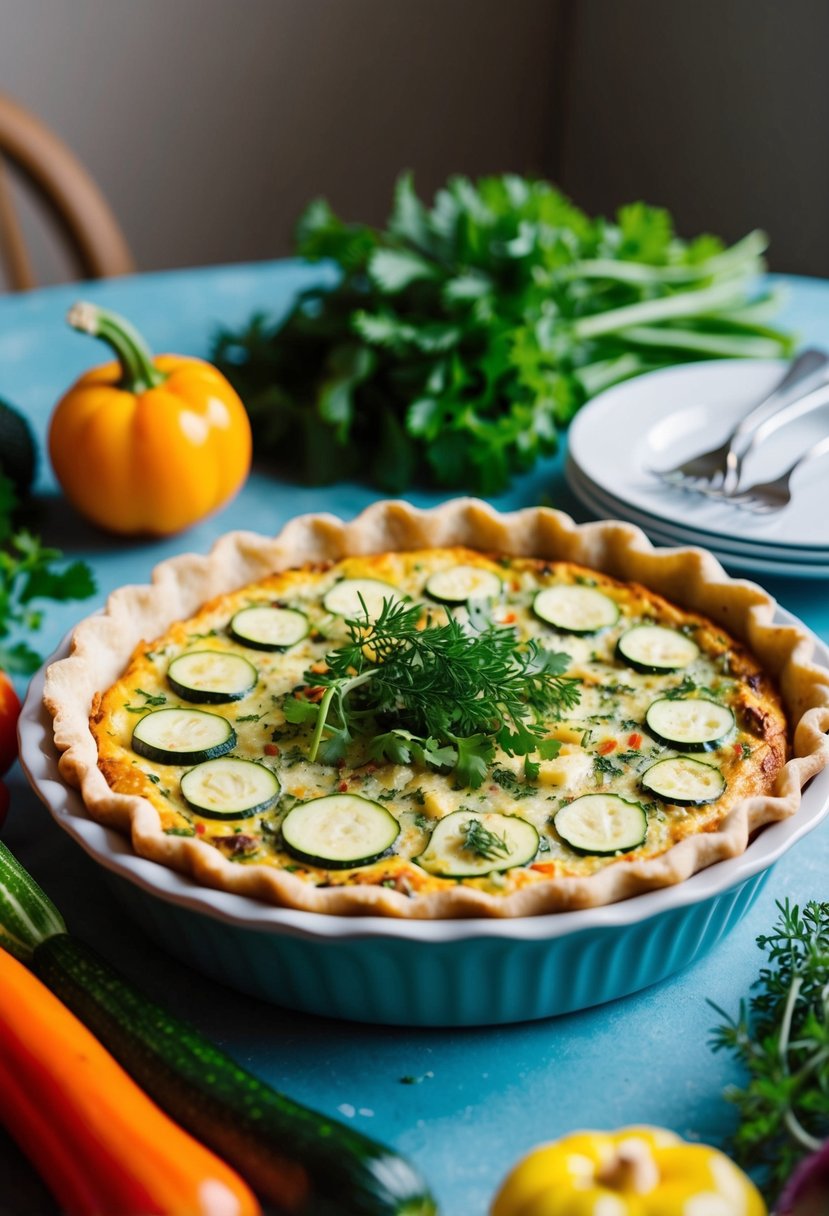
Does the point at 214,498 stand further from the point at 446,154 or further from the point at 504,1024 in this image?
the point at 446,154

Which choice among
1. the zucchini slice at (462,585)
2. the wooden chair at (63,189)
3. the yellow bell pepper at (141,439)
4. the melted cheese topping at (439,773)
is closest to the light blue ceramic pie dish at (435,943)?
the melted cheese topping at (439,773)

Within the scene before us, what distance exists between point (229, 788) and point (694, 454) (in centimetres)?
217

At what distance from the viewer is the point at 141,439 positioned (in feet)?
12.3

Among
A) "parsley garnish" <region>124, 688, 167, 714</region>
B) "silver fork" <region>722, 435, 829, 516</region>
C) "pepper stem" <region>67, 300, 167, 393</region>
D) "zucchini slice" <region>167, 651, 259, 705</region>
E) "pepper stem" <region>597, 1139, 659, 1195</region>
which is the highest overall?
"pepper stem" <region>67, 300, 167, 393</region>

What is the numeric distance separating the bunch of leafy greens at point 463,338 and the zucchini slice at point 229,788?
1680 mm

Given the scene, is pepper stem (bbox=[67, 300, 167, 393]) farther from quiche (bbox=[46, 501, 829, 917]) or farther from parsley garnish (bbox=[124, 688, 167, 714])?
parsley garnish (bbox=[124, 688, 167, 714])

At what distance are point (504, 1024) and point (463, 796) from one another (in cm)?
43

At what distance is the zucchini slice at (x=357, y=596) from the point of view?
3186 millimetres

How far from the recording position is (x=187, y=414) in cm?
378

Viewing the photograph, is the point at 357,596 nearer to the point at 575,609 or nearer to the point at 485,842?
the point at 575,609

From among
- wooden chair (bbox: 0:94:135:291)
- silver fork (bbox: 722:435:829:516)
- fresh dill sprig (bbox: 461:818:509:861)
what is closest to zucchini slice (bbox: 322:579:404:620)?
fresh dill sprig (bbox: 461:818:509:861)

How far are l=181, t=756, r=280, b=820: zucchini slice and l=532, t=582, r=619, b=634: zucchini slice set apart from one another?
84 centimetres

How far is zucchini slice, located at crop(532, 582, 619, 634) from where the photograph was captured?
312cm

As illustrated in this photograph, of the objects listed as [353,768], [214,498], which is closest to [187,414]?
[214,498]
